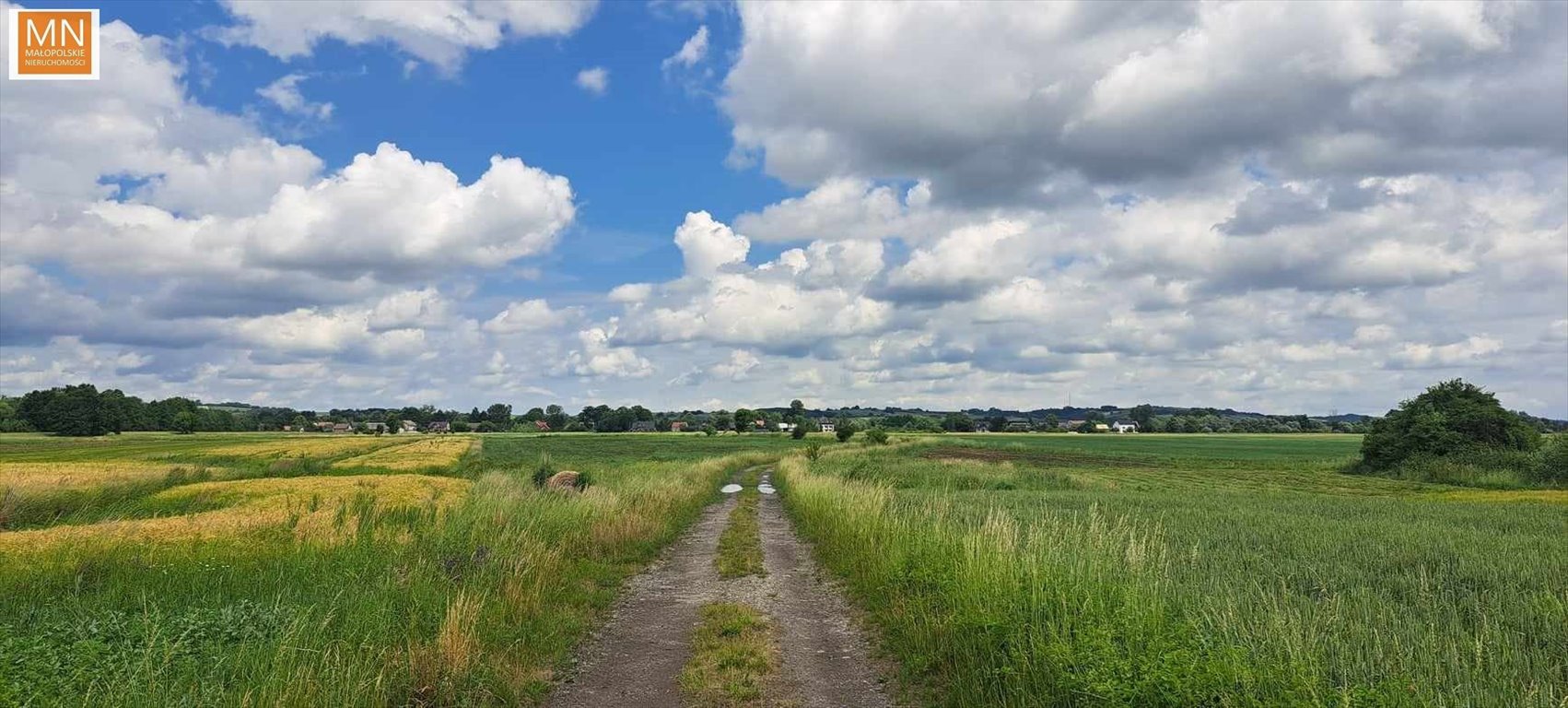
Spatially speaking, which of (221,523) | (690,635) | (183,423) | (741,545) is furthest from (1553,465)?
(183,423)

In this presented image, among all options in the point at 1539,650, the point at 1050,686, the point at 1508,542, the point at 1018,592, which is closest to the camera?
the point at 1050,686

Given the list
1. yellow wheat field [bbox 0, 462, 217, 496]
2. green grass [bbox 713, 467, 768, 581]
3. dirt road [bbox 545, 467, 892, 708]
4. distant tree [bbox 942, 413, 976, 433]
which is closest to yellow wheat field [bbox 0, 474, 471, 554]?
yellow wheat field [bbox 0, 462, 217, 496]

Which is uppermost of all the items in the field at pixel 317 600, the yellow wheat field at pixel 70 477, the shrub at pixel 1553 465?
the field at pixel 317 600

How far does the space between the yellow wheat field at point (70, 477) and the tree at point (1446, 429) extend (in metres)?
78.3

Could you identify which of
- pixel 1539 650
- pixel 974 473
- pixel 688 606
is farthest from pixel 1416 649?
pixel 974 473

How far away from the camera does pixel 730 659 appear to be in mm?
8906

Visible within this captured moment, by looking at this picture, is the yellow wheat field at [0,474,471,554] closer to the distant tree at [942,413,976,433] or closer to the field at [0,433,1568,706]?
the field at [0,433,1568,706]

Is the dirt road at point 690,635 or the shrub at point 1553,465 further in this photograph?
the shrub at point 1553,465

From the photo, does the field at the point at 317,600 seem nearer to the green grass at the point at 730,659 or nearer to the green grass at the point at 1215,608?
the green grass at the point at 730,659

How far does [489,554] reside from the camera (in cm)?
1159

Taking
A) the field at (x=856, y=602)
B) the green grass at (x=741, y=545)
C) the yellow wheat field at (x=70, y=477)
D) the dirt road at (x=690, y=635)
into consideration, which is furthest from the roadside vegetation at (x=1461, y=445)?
the yellow wheat field at (x=70, y=477)

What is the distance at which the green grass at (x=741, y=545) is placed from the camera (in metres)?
15.3

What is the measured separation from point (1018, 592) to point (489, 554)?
26.2 ft

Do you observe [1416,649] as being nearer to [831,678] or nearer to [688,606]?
[831,678]
